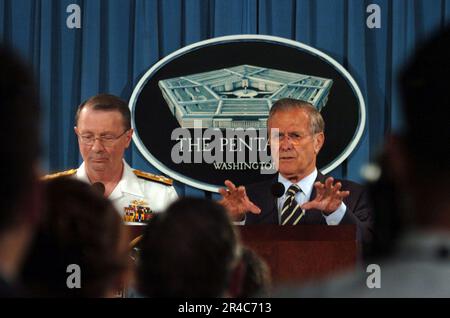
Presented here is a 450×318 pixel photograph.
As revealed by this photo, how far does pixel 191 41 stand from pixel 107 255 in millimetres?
3539

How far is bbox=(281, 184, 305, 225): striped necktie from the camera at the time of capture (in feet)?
13.9

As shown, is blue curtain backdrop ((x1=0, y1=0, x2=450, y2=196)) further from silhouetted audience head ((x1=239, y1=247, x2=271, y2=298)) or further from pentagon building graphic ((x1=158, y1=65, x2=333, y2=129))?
silhouetted audience head ((x1=239, y1=247, x2=271, y2=298))

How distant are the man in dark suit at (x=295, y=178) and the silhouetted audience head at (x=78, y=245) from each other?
3.04 metres

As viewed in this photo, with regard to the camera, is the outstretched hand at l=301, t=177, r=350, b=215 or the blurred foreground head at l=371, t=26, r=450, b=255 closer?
the blurred foreground head at l=371, t=26, r=450, b=255

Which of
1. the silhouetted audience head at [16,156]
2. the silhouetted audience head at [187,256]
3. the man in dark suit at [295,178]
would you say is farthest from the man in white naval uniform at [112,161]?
the silhouetted audience head at [16,156]

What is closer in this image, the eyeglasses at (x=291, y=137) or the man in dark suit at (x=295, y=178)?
the man in dark suit at (x=295, y=178)

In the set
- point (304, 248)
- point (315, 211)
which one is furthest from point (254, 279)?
point (315, 211)

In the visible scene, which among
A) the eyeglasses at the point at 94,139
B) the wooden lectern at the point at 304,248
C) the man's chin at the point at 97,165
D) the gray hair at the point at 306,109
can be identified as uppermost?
the gray hair at the point at 306,109

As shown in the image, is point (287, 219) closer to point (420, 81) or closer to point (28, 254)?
point (28, 254)

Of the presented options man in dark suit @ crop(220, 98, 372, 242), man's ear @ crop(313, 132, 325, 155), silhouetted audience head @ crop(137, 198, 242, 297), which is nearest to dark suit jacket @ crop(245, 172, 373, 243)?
man in dark suit @ crop(220, 98, 372, 242)

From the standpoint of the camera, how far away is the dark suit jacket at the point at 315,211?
13.5 feet

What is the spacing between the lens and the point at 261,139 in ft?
14.6

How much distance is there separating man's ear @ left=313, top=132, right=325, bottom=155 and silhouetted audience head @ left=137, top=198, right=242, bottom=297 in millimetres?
3206

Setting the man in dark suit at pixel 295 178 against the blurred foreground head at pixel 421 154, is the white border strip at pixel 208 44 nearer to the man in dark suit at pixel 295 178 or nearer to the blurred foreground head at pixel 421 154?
the man in dark suit at pixel 295 178
